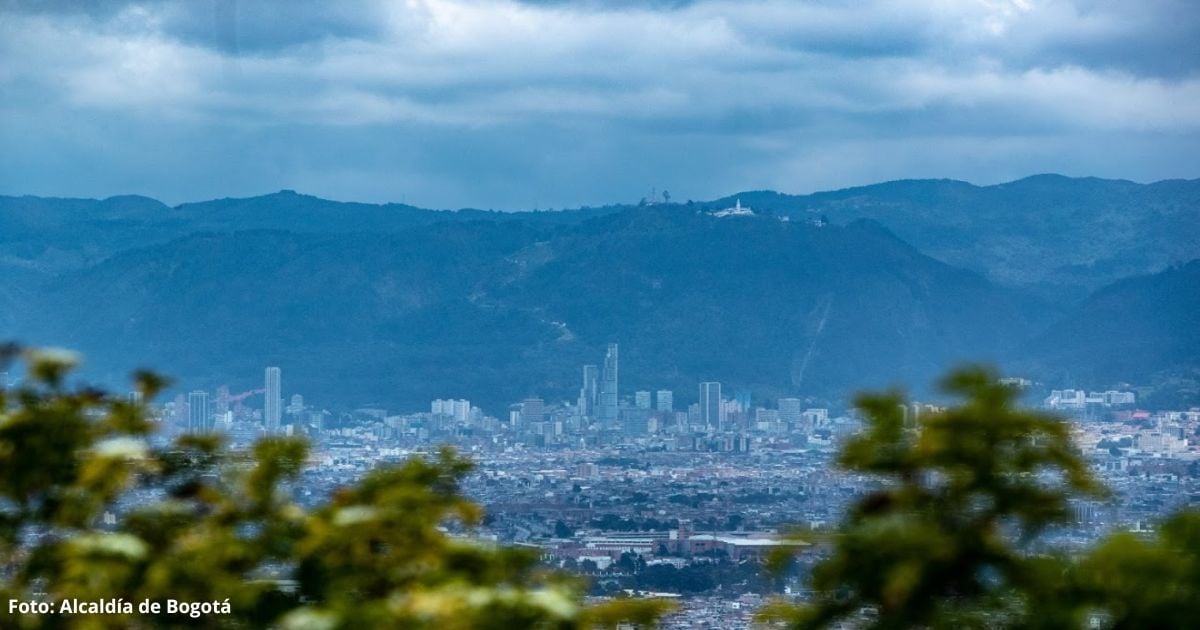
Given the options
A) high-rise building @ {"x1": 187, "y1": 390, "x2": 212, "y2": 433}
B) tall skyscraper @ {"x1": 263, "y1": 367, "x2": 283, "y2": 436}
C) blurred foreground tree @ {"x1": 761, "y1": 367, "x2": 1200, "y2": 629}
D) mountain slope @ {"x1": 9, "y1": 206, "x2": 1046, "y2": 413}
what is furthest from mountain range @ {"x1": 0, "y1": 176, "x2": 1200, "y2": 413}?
blurred foreground tree @ {"x1": 761, "y1": 367, "x2": 1200, "y2": 629}

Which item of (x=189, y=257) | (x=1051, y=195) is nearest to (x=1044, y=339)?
(x=1051, y=195)

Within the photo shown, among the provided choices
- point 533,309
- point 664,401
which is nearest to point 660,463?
point 664,401

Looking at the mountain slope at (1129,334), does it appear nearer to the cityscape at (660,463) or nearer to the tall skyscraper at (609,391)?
the cityscape at (660,463)

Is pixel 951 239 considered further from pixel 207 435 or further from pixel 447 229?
pixel 207 435

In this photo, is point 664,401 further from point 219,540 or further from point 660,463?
point 219,540

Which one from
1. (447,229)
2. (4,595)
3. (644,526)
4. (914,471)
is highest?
(447,229)

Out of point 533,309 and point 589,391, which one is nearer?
point 589,391

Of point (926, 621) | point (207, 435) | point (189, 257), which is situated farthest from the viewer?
point (189, 257)

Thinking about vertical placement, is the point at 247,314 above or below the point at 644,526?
above
